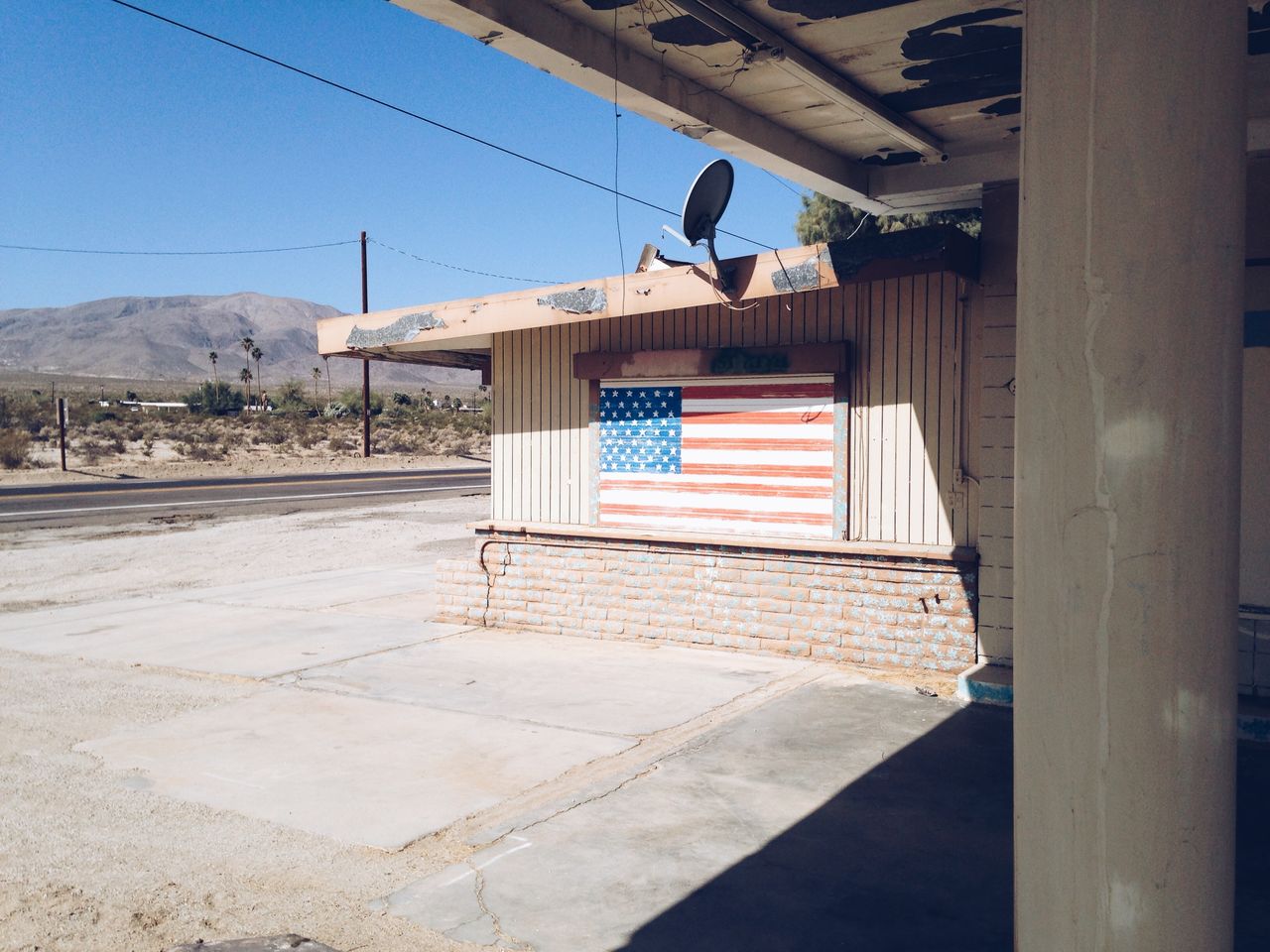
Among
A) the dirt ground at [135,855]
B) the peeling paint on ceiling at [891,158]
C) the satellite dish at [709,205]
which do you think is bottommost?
the dirt ground at [135,855]

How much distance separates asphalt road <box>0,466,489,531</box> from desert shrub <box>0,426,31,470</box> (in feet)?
23.1

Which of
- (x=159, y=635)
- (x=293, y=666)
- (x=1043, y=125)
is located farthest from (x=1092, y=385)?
(x=159, y=635)

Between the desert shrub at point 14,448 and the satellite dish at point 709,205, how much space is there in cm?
3973

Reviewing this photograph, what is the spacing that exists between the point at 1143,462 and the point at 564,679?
20.7ft

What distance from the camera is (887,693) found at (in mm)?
7859

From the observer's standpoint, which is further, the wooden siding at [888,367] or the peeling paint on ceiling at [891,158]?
the peeling paint on ceiling at [891,158]

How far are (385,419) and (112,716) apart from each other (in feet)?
220

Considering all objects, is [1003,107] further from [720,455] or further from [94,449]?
[94,449]

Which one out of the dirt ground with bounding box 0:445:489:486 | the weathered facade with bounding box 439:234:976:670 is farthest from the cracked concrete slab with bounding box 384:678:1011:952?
the dirt ground with bounding box 0:445:489:486

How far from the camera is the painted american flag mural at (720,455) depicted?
356 inches

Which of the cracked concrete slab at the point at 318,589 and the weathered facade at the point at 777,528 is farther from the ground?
the weathered facade at the point at 777,528

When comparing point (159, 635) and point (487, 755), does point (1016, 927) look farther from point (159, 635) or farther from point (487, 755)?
point (159, 635)

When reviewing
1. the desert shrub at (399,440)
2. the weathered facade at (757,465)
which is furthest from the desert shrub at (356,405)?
the weathered facade at (757,465)

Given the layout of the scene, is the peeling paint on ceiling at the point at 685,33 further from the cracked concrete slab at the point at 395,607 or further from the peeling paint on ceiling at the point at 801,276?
the cracked concrete slab at the point at 395,607
